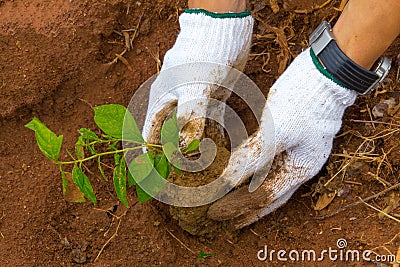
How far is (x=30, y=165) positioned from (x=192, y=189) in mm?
566

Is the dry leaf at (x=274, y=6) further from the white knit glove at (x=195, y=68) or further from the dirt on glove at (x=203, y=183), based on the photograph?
the dirt on glove at (x=203, y=183)

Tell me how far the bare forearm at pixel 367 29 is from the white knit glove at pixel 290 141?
94mm

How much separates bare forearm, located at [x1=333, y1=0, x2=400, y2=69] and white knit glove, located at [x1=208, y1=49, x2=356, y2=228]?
9 cm

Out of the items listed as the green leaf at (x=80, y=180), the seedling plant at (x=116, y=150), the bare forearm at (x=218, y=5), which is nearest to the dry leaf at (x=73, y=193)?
the seedling plant at (x=116, y=150)

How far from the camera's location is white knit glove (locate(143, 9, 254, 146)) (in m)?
1.59

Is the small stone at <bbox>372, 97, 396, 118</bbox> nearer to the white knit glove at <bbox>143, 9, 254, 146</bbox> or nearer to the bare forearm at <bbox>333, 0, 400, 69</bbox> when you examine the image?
the bare forearm at <bbox>333, 0, 400, 69</bbox>

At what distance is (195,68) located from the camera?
1.62 meters

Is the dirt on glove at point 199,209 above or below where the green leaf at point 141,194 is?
below

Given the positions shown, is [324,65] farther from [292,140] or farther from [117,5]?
[117,5]

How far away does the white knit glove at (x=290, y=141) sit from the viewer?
1515 millimetres

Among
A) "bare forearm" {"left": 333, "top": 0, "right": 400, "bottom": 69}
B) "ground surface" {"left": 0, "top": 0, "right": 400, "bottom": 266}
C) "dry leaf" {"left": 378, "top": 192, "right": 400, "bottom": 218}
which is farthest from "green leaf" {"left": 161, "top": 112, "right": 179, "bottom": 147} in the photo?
"dry leaf" {"left": 378, "top": 192, "right": 400, "bottom": 218}

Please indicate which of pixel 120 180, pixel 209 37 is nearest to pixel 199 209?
pixel 120 180

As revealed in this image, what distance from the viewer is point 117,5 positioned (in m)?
1.87

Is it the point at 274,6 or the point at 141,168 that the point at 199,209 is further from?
the point at 274,6
